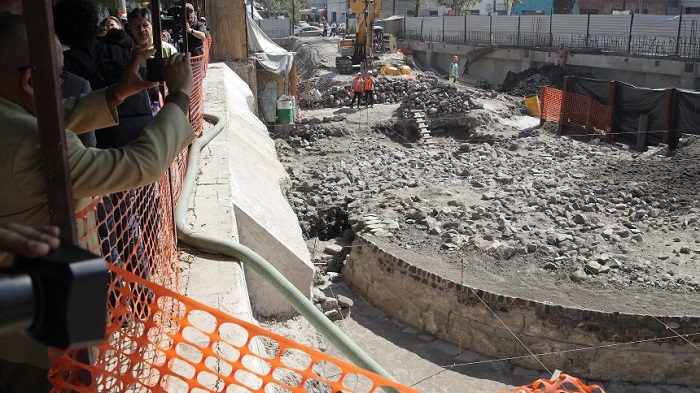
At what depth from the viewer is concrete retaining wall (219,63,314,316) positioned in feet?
19.7

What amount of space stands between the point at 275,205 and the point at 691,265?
20.1 feet

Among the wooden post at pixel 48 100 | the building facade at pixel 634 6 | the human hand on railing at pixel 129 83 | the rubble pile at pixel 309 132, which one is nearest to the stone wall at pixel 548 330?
the human hand on railing at pixel 129 83

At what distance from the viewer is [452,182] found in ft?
45.8

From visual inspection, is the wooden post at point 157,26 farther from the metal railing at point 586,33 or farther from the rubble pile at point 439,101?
the metal railing at point 586,33

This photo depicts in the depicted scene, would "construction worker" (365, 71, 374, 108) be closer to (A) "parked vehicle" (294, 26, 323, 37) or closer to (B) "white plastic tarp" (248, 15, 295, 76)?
(B) "white plastic tarp" (248, 15, 295, 76)

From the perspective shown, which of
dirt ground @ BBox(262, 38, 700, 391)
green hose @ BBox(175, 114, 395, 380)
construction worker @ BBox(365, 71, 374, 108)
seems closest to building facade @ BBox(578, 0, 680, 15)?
construction worker @ BBox(365, 71, 374, 108)

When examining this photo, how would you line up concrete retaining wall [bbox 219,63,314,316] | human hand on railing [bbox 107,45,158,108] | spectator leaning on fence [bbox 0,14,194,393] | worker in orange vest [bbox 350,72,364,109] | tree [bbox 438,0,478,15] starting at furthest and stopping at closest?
tree [bbox 438,0,478,15] → worker in orange vest [bbox 350,72,364,109] → concrete retaining wall [bbox 219,63,314,316] → human hand on railing [bbox 107,45,158,108] → spectator leaning on fence [bbox 0,14,194,393]

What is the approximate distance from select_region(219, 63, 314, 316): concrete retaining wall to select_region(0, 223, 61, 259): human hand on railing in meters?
4.44

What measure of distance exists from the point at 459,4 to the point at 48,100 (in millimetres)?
60876

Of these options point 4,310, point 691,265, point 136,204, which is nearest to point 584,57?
point 691,265

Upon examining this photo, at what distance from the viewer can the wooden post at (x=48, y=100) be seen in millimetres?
1908

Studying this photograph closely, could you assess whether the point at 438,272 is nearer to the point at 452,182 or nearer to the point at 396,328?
the point at 396,328

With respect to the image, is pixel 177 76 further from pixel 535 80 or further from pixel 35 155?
pixel 535 80

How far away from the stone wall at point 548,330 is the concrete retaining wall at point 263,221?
227 centimetres
